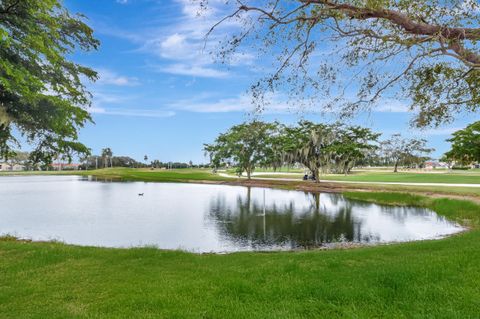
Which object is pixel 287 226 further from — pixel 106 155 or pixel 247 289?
pixel 106 155

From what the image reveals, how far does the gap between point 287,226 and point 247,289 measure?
1463cm

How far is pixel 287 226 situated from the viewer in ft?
64.7

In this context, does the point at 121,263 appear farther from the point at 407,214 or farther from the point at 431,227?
the point at 407,214

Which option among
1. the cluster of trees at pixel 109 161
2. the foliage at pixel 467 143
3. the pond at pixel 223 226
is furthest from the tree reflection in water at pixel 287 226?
the cluster of trees at pixel 109 161

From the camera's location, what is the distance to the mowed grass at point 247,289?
15.3ft

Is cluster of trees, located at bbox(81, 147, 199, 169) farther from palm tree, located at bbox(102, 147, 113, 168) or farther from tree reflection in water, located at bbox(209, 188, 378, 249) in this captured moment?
tree reflection in water, located at bbox(209, 188, 378, 249)

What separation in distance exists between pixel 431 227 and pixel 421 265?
14.7m

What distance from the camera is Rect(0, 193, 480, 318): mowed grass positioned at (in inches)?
183

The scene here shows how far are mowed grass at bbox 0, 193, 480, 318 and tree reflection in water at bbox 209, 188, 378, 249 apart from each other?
25.7 ft

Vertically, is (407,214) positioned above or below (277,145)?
below

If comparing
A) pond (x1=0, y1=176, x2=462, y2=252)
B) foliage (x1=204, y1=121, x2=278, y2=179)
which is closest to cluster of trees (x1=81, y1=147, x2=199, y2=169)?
foliage (x1=204, y1=121, x2=278, y2=179)

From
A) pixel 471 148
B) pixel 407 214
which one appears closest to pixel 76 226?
pixel 407 214

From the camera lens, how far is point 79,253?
30.1 feet

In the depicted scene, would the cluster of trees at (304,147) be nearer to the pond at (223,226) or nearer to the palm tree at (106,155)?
the pond at (223,226)
